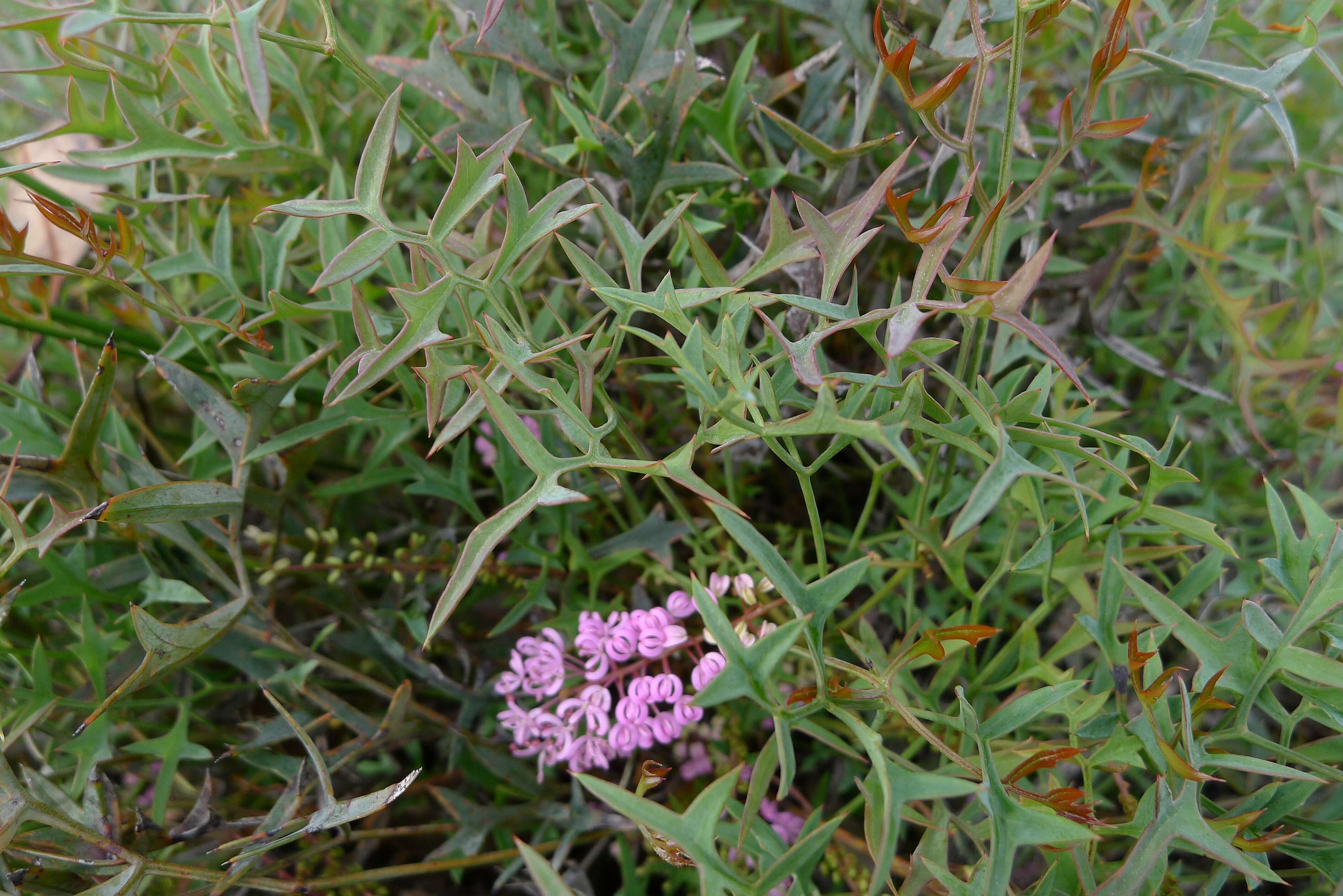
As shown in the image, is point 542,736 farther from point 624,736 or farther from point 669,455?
point 669,455

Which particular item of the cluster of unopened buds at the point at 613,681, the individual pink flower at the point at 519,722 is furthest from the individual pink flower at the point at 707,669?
the individual pink flower at the point at 519,722

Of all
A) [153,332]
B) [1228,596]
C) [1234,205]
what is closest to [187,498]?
[153,332]

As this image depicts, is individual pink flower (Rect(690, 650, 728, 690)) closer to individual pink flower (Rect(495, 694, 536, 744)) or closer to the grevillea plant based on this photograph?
the grevillea plant

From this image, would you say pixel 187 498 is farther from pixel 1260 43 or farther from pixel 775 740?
pixel 1260 43

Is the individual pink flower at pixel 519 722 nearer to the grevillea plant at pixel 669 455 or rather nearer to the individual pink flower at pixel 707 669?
the grevillea plant at pixel 669 455

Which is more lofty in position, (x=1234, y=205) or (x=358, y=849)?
(x=1234, y=205)

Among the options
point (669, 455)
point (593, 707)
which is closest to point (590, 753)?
point (593, 707)

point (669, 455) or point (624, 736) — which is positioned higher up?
point (669, 455)
